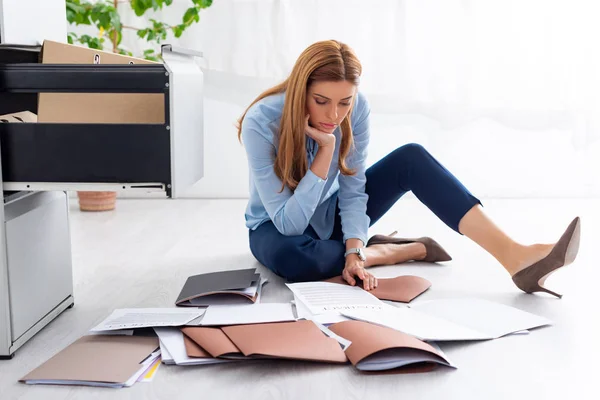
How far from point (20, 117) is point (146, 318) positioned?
0.58 metres

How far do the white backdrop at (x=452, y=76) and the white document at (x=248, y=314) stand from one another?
2.15 metres

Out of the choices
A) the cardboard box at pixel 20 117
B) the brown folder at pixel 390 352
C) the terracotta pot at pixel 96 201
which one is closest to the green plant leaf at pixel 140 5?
the terracotta pot at pixel 96 201

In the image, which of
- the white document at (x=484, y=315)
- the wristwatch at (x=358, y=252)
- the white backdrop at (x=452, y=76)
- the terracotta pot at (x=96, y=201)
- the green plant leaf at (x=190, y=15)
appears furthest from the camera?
the white backdrop at (x=452, y=76)

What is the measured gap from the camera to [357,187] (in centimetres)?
218

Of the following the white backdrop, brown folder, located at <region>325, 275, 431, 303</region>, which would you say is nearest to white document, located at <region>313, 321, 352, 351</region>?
brown folder, located at <region>325, 275, 431, 303</region>

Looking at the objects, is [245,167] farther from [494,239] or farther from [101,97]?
[101,97]

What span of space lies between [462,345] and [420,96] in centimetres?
248

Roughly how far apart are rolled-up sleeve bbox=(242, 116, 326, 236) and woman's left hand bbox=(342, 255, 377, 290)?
18 cm

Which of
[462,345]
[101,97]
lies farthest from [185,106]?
[462,345]

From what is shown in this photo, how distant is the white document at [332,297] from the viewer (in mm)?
1742

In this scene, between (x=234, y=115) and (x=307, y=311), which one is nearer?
(x=307, y=311)

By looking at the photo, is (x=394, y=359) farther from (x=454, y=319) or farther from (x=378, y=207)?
(x=378, y=207)

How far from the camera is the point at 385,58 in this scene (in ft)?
12.5

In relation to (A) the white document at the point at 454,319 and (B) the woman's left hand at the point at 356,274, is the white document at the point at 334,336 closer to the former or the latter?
(A) the white document at the point at 454,319
